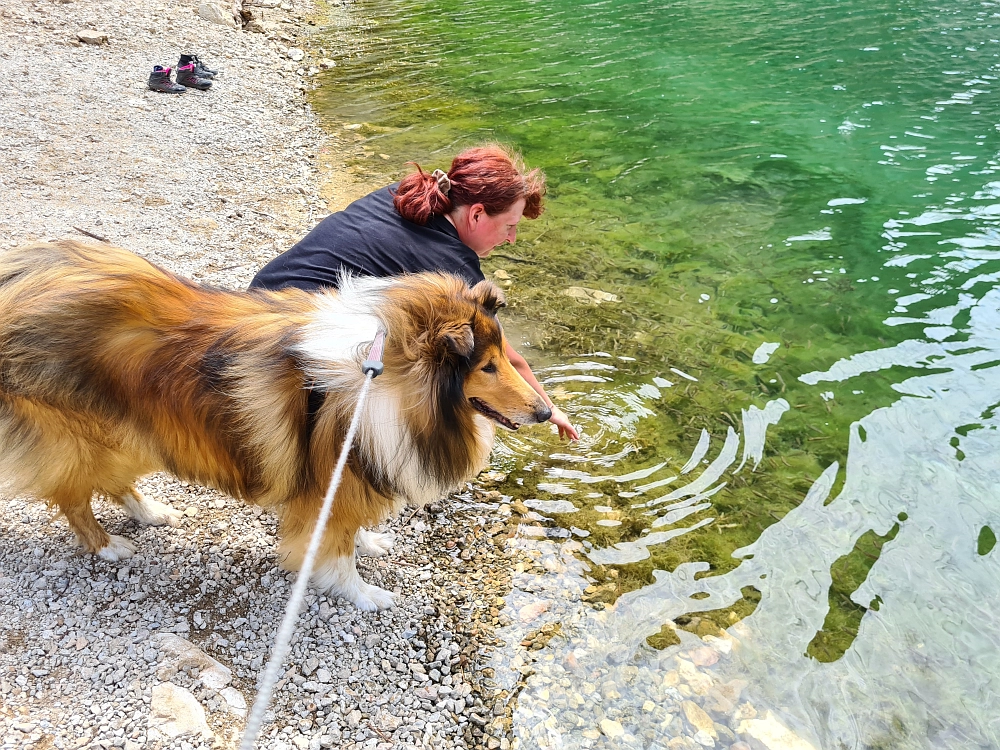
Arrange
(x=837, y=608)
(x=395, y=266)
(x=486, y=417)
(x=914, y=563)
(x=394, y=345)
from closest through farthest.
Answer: (x=394, y=345)
(x=486, y=417)
(x=395, y=266)
(x=837, y=608)
(x=914, y=563)

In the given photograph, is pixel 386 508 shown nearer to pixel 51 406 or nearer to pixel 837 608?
pixel 51 406

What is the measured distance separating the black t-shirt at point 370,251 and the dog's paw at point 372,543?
1.31 metres

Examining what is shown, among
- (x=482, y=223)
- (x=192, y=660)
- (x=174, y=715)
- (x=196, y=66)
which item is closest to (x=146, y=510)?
(x=192, y=660)

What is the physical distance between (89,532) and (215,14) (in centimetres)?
1229

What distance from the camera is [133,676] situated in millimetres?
2771

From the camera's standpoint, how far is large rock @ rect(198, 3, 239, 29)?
12.8m

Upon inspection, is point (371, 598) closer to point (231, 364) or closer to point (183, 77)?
point (231, 364)

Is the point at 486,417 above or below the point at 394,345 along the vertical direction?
below

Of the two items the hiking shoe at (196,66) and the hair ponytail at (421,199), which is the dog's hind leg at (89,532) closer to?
the hair ponytail at (421,199)

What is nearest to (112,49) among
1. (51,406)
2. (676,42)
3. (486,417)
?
(676,42)

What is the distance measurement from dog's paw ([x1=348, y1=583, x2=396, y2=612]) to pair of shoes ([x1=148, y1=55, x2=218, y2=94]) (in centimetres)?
849

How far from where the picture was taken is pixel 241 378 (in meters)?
2.70

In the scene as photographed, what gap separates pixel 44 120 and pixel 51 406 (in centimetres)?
709

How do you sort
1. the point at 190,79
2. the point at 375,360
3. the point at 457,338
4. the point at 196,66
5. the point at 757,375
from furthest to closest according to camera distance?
1. the point at 196,66
2. the point at 190,79
3. the point at 757,375
4. the point at 457,338
5. the point at 375,360
